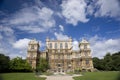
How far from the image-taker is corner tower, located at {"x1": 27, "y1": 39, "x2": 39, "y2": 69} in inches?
1512

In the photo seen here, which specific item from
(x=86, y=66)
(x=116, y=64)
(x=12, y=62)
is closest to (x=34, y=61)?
(x=12, y=62)

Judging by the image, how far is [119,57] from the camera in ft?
124

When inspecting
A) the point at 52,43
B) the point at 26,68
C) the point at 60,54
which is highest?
the point at 52,43

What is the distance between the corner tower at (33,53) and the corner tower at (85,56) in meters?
11.3

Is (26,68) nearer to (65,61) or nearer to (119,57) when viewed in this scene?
(65,61)

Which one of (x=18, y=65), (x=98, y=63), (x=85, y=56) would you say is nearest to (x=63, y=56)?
(x=85, y=56)

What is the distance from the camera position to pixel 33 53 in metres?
39.3

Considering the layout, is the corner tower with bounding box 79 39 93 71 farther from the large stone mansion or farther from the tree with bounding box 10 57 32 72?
the tree with bounding box 10 57 32 72

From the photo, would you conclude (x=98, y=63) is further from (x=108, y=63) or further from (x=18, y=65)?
(x=18, y=65)

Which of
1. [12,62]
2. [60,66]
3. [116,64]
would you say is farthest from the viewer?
[60,66]

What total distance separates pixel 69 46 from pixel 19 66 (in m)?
15.2

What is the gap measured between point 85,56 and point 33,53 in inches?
514

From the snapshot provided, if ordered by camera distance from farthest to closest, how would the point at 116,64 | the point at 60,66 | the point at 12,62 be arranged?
1. the point at 60,66
2. the point at 116,64
3. the point at 12,62

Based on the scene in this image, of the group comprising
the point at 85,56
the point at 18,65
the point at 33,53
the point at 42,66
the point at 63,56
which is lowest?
the point at 42,66
